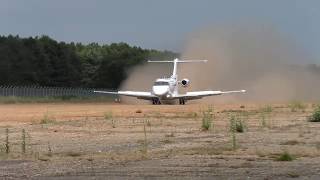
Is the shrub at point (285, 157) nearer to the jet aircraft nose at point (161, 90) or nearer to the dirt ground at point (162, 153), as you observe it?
the dirt ground at point (162, 153)

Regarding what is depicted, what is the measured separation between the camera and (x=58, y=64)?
140750 mm

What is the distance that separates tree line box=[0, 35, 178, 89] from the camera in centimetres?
12950

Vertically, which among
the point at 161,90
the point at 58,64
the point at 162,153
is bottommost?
the point at 162,153

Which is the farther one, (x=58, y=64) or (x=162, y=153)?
(x=58, y=64)

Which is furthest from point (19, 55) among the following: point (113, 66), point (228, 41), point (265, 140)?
point (265, 140)

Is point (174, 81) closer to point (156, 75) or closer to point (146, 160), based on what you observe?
point (156, 75)

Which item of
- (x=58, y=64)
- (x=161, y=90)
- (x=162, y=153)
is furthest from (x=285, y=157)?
(x=58, y=64)

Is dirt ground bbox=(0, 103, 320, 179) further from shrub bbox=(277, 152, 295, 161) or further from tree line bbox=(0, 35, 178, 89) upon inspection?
tree line bbox=(0, 35, 178, 89)

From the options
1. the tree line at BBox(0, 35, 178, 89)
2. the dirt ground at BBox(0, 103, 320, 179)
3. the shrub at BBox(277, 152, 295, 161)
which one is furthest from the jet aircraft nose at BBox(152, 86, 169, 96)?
the shrub at BBox(277, 152, 295, 161)

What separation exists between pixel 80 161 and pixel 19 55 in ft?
390

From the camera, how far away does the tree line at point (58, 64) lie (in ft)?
425

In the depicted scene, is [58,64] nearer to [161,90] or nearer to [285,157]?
[161,90]

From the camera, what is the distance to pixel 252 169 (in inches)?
587

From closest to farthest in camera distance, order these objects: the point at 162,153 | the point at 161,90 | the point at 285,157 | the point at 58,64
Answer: the point at 285,157
the point at 162,153
the point at 161,90
the point at 58,64
